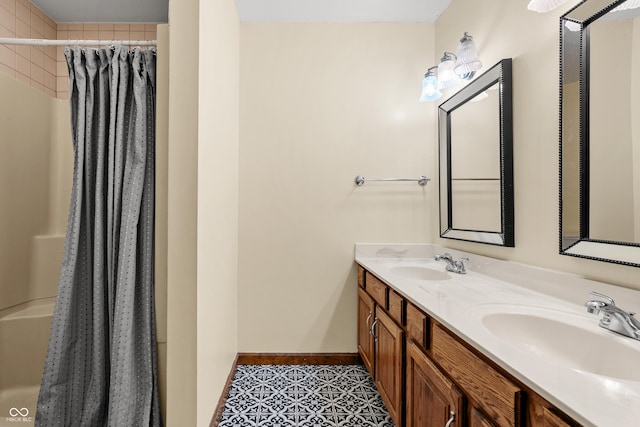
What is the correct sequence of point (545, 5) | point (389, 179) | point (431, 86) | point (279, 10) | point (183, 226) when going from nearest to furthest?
point (545, 5) → point (183, 226) → point (431, 86) → point (279, 10) → point (389, 179)

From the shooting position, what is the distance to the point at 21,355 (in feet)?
5.73

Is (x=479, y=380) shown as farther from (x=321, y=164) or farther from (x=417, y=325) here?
(x=321, y=164)

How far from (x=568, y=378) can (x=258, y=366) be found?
2025 mm

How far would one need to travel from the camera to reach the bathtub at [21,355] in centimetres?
169

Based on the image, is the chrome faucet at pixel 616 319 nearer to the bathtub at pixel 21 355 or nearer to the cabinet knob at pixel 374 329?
the cabinet knob at pixel 374 329

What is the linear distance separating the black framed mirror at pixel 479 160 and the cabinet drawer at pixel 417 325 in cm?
64

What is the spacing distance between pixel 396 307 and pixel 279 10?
213 centimetres

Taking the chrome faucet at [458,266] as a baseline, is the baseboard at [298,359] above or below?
below

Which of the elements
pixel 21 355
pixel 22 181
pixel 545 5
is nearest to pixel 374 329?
pixel 545 5

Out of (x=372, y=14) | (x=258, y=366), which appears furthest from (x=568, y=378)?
(x=372, y=14)

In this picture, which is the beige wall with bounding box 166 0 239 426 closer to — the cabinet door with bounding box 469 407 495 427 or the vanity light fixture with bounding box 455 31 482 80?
the cabinet door with bounding box 469 407 495 427

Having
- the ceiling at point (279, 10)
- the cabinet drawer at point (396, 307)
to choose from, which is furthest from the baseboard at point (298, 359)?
the ceiling at point (279, 10)

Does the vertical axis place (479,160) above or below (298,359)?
above

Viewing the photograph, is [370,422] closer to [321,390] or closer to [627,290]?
[321,390]
